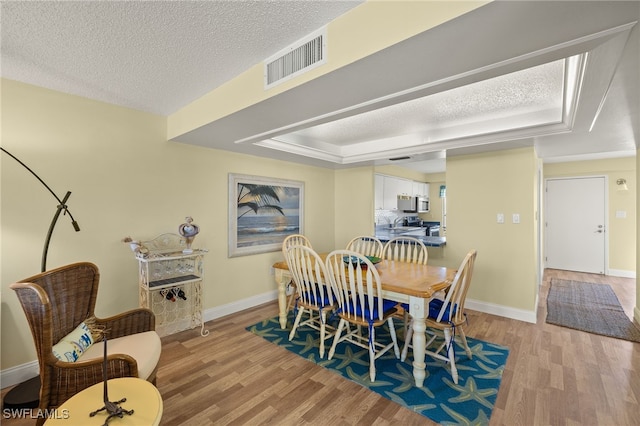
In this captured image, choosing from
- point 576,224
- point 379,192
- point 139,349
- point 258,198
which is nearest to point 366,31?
point 139,349

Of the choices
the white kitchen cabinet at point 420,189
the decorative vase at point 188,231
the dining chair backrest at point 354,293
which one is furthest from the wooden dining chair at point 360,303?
the white kitchen cabinet at point 420,189

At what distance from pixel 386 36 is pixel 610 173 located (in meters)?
6.57

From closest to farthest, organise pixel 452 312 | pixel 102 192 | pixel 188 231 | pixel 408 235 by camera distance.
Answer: pixel 452 312 → pixel 102 192 → pixel 188 231 → pixel 408 235

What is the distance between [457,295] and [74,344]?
2607 millimetres

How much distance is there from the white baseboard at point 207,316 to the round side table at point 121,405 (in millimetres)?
1644

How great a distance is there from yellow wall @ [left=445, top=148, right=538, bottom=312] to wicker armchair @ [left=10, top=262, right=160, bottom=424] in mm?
3675

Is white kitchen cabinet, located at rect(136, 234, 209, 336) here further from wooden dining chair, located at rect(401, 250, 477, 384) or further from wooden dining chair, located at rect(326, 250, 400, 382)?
wooden dining chair, located at rect(401, 250, 477, 384)

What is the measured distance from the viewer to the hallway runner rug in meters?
3.06

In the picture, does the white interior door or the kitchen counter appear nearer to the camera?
the kitchen counter

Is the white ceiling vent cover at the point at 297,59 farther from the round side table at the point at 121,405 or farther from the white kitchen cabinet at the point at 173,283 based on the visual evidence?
the white kitchen cabinet at the point at 173,283

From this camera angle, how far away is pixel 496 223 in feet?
11.8

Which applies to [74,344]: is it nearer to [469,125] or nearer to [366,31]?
[366,31]

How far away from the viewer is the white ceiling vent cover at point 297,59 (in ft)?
5.31

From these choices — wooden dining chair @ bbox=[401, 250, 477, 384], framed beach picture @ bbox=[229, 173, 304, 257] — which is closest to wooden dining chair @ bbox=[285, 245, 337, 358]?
wooden dining chair @ bbox=[401, 250, 477, 384]
